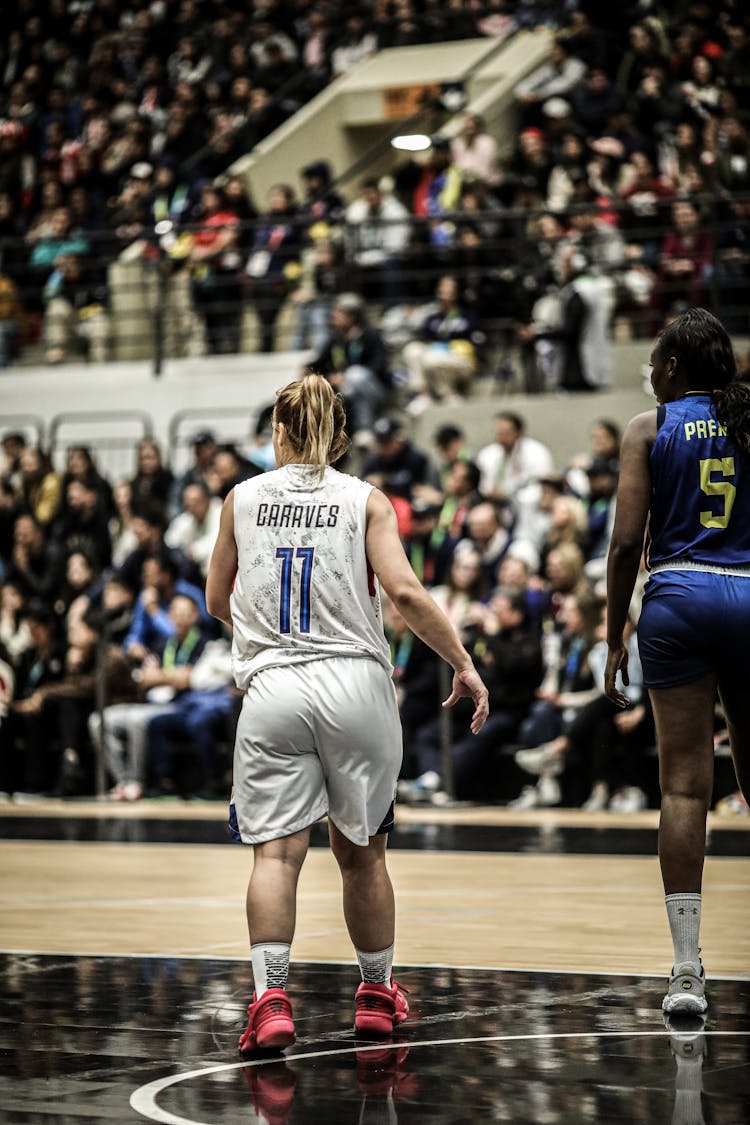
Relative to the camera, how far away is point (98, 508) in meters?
16.2

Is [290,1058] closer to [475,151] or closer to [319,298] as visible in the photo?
[319,298]

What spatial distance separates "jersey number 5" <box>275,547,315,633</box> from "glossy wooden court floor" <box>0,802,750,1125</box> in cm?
104

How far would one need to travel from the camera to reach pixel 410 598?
16.2ft

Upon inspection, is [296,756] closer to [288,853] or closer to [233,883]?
[288,853]

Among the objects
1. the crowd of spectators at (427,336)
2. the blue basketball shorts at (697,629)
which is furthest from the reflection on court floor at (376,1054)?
the crowd of spectators at (427,336)

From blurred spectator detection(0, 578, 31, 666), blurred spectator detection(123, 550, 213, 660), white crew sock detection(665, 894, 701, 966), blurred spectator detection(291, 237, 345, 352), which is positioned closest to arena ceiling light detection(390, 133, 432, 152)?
blurred spectator detection(291, 237, 345, 352)

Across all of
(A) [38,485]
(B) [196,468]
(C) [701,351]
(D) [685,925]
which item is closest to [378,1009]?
(D) [685,925]

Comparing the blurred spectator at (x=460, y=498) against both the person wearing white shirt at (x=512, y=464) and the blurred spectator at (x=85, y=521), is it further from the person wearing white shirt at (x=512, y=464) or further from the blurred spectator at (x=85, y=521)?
the blurred spectator at (x=85, y=521)

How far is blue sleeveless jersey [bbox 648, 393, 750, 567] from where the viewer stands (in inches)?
209

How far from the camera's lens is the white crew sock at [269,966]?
479cm

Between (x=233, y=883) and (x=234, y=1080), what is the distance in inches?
179

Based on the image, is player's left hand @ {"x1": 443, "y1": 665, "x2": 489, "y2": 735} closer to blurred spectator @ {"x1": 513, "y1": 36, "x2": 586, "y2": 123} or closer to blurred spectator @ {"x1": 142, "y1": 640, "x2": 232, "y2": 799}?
blurred spectator @ {"x1": 142, "y1": 640, "x2": 232, "y2": 799}

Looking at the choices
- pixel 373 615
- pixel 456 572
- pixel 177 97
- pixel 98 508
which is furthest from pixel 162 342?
pixel 373 615

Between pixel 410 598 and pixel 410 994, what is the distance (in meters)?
1.37
